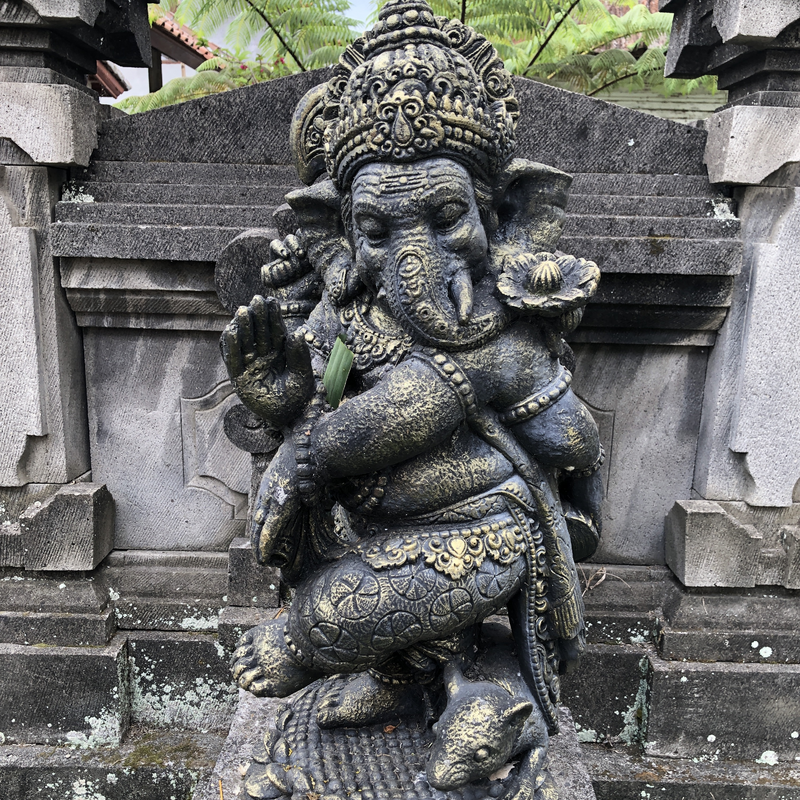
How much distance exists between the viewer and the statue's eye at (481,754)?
1530mm

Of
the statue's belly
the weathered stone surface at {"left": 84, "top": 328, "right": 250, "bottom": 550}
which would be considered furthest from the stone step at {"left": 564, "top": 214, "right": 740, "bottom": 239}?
the weathered stone surface at {"left": 84, "top": 328, "right": 250, "bottom": 550}

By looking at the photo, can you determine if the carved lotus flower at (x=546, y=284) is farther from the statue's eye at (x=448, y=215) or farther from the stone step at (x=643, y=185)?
the stone step at (x=643, y=185)

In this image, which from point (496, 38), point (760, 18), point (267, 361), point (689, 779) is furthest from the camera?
point (496, 38)

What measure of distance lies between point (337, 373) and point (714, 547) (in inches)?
74.0

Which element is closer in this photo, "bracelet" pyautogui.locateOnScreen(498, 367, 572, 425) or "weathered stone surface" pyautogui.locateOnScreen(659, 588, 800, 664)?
"bracelet" pyautogui.locateOnScreen(498, 367, 572, 425)

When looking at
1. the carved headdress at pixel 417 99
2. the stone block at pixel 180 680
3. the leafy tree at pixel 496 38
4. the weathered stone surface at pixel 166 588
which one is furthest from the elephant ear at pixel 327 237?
the leafy tree at pixel 496 38

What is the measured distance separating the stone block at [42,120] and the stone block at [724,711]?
3.03 m

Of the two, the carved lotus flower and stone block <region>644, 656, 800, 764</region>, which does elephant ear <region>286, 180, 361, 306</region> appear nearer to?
the carved lotus flower

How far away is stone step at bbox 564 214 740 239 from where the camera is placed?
8.39 ft

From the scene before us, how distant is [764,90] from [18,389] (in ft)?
10.0

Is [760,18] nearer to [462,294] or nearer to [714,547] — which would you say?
[462,294]

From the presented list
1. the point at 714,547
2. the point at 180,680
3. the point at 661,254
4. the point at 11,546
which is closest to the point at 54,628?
the point at 11,546

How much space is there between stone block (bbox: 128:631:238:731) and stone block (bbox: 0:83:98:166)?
77.6 inches

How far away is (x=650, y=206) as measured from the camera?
8.68 ft
